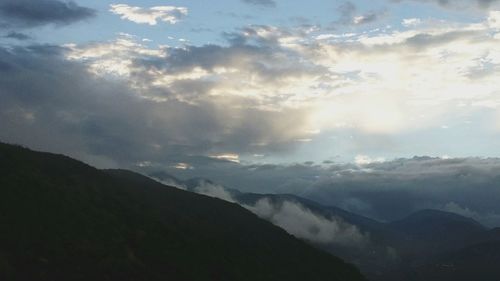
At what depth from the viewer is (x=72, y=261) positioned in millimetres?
190125

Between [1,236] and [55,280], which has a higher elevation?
[1,236]

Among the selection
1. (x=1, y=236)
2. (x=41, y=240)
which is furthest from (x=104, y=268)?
(x=1, y=236)

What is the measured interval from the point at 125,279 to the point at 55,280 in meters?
39.0

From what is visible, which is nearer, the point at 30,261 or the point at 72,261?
the point at 30,261

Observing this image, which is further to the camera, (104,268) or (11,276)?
(104,268)

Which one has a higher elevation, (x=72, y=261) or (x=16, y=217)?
(x=16, y=217)

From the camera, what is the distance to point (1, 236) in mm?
179500

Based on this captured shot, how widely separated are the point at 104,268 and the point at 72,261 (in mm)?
12877

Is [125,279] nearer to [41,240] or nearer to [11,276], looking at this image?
[41,240]

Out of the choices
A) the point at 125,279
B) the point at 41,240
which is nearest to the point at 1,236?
the point at 41,240

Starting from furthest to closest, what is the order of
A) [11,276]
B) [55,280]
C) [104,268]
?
[104,268] < [55,280] < [11,276]

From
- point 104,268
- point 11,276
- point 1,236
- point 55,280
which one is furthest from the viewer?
point 104,268

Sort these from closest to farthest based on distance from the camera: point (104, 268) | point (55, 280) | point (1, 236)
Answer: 1. point (55, 280)
2. point (1, 236)
3. point (104, 268)

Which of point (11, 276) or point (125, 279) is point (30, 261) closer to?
point (11, 276)
